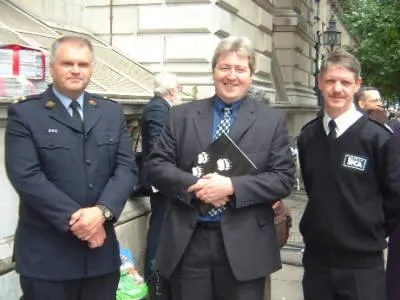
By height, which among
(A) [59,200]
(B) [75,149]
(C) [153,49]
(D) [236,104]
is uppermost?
(C) [153,49]

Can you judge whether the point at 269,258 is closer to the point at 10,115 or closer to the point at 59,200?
the point at 59,200

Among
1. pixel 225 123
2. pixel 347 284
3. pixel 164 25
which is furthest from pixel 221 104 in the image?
pixel 164 25

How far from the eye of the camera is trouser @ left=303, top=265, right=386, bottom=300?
344 centimetres

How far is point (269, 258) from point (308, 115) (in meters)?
16.7

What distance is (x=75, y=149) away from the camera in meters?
3.23

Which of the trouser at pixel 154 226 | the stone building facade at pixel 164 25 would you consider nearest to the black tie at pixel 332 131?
the trouser at pixel 154 226

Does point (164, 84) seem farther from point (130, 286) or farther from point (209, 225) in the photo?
point (209, 225)

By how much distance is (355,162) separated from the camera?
11.4 ft

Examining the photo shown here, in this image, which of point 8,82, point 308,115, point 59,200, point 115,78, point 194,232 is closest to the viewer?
point 59,200

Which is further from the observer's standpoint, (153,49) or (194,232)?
(153,49)

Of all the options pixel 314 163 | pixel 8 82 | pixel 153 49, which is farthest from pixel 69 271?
pixel 153 49

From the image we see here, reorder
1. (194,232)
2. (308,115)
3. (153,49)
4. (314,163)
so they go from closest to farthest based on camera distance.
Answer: (194,232) < (314,163) < (153,49) < (308,115)

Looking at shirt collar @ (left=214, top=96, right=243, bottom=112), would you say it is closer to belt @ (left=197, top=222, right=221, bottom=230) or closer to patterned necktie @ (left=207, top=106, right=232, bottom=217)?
patterned necktie @ (left=207, top=106, right=232, bottom=217)

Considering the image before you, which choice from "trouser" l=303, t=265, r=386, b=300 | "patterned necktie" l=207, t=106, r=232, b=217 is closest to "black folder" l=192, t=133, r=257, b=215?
"patterned necktie" l=207, t=106, r=232, b=217
